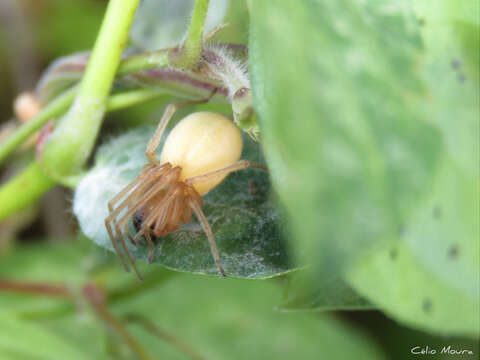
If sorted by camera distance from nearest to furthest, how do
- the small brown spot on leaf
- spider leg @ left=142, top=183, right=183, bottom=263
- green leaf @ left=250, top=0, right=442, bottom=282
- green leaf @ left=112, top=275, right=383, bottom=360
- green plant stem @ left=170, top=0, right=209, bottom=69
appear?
green leaf @ left=250, top=0, right=442, bottom=282 < the small brown spot on leaf < green plant stem @ left=170, top=0, right=209, bottom=69 < spider leg @ left=142, top=183, right=183, bottom=263 < green leaf @ left=112, top=275, right=383, bottom=360

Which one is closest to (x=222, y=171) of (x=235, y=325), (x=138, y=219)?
(x=138, y=219)

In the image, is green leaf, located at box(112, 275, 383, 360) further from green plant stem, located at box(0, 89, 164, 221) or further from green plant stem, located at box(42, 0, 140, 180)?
green plant stem, located at box(42, 0, 140, 180)

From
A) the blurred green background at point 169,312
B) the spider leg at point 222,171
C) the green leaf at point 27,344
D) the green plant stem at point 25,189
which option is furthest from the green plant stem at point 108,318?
the spider leg at point 222,171

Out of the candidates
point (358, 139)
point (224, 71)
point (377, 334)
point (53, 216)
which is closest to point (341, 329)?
point (377, 334)

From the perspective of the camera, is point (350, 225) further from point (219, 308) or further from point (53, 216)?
point (53, 216)

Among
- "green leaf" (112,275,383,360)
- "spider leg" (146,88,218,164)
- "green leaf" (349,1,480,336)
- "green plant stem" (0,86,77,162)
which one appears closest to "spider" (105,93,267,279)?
"spider leg" (146,88,218,164)
